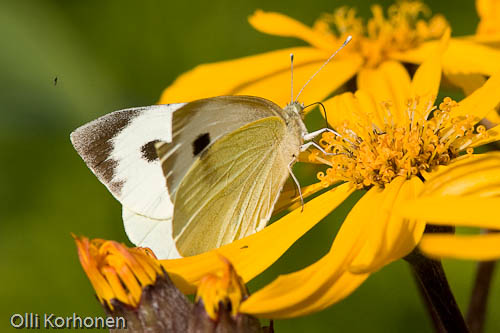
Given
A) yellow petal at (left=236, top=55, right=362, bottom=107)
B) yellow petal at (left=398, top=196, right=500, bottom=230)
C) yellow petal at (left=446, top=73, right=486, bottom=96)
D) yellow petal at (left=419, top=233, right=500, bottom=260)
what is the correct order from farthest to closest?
yellow petal at (left=236, top=55, right=362, bottom=107) → yellow petal at (left=446, top=73, right=486, bottom=96) → yellow petal at (left=398, top=196, right=500, bottom=230) → yellow petal at (left=419, top=233, right=500, bottom=260)

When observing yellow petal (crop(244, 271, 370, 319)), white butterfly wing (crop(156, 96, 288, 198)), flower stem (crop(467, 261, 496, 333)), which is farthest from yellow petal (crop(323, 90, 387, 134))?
yellow petal (crop(244, 271, 370, 319))

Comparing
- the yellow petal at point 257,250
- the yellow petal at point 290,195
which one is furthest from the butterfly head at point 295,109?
the yellow petal at point 257,250

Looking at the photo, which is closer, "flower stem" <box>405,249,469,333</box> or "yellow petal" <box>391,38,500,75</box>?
"flower stem" <box>405,249,469,333</box>

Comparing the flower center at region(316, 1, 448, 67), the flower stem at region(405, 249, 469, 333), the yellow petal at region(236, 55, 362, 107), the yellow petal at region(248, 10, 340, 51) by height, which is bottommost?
the flower stem at region(405, 249, 469, 333)

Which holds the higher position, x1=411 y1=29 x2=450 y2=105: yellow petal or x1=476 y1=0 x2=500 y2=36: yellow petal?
x1=476 y1=0 x2=500 y2=36: yellow petal

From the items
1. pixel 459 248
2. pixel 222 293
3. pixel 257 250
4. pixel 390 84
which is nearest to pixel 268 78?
pixel 390 84

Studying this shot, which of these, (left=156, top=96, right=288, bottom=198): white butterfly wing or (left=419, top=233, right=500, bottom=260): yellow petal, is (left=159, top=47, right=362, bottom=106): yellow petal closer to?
(left=156, top=96, right=288, bottom=198): white butterfly wing
